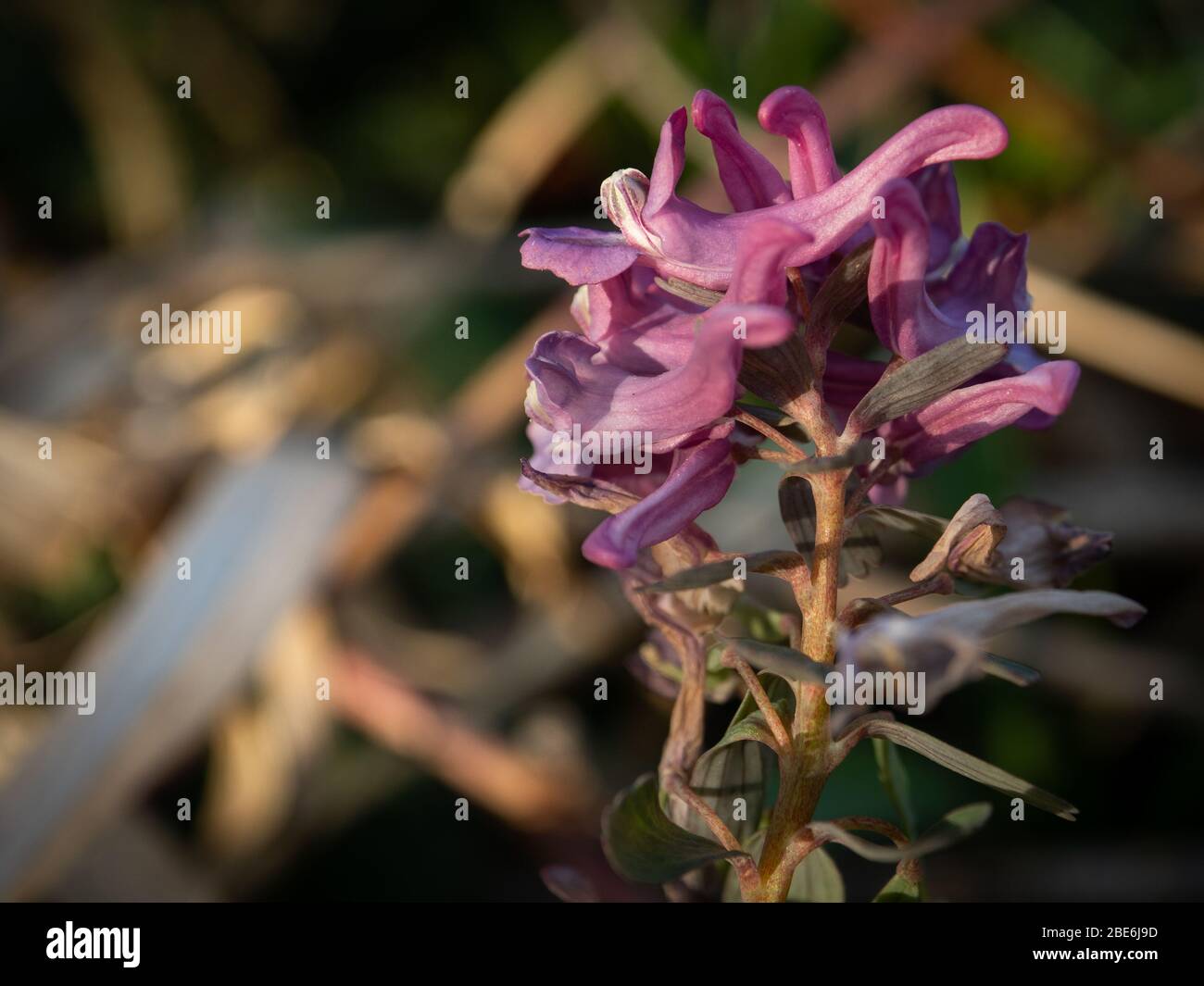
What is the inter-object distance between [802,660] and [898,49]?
1258 mm

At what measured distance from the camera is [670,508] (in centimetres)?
34

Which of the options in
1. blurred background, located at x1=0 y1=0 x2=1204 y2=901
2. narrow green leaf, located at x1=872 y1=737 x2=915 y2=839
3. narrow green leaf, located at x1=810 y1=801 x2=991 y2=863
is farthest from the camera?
blurred background, located at x1=0 y1=0 x2=1204 y2=901

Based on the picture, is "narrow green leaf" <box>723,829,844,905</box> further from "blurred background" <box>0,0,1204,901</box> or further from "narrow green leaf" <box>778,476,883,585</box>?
"blurred background" <box>0,0,1204,901</box>

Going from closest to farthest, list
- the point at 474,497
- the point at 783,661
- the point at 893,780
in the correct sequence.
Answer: the point at 783,661, the point at 893,780, the point at 474,497

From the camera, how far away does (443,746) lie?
1140mm

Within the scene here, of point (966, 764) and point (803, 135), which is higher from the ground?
point (803, 135)

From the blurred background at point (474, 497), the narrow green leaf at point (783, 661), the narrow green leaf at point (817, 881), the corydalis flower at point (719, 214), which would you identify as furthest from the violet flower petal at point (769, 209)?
the blurred background at point (474, 497)

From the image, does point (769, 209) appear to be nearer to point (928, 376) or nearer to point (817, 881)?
point (928, 376)

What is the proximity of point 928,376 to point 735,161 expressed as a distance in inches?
4.1

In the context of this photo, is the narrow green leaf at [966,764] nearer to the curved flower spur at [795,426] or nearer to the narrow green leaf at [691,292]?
the curved flower spur at [795,426]

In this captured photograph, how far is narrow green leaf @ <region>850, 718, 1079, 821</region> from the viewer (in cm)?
34

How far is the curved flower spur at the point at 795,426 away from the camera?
318 mm

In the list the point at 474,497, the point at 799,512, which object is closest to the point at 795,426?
the point at 799,512

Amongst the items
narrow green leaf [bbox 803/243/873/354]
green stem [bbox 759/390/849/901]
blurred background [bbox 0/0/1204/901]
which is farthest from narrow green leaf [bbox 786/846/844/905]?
blurred background [bbox 0/0/1204/901]
